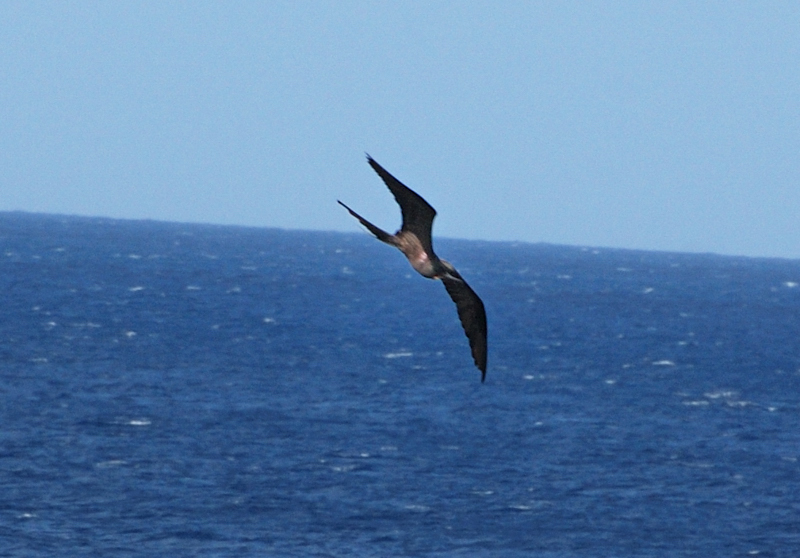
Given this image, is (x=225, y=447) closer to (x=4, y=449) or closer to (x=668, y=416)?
(x=4, y=449)

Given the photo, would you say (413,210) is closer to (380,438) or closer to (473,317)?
(473,317)

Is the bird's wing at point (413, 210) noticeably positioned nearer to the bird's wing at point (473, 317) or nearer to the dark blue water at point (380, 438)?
the bird's wing at point (473, 317)

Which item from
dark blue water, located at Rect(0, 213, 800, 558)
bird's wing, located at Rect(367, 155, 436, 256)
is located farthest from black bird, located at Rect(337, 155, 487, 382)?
dark blue water, located at Rect(0, 213, 800, 558)

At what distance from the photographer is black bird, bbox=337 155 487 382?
13234 mm

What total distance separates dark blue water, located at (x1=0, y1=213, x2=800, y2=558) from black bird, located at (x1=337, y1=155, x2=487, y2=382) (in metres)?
29.7

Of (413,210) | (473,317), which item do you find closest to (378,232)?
(413,210)

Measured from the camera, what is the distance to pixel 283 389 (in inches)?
3081

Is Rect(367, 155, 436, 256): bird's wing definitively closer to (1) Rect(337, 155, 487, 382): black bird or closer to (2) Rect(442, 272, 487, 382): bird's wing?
(1) Rect(337, 155, 487, 382): black bird

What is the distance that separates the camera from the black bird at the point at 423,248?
521 inches

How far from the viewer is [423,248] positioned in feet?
45.1

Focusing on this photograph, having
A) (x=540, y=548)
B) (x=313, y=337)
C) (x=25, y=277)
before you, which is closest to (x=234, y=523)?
(x=540, y=548)

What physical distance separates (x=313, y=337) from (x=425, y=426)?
43.8m

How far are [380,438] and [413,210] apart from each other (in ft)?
162

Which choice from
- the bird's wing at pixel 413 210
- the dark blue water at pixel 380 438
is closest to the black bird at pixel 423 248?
the bird's wing at pixel 413 210
